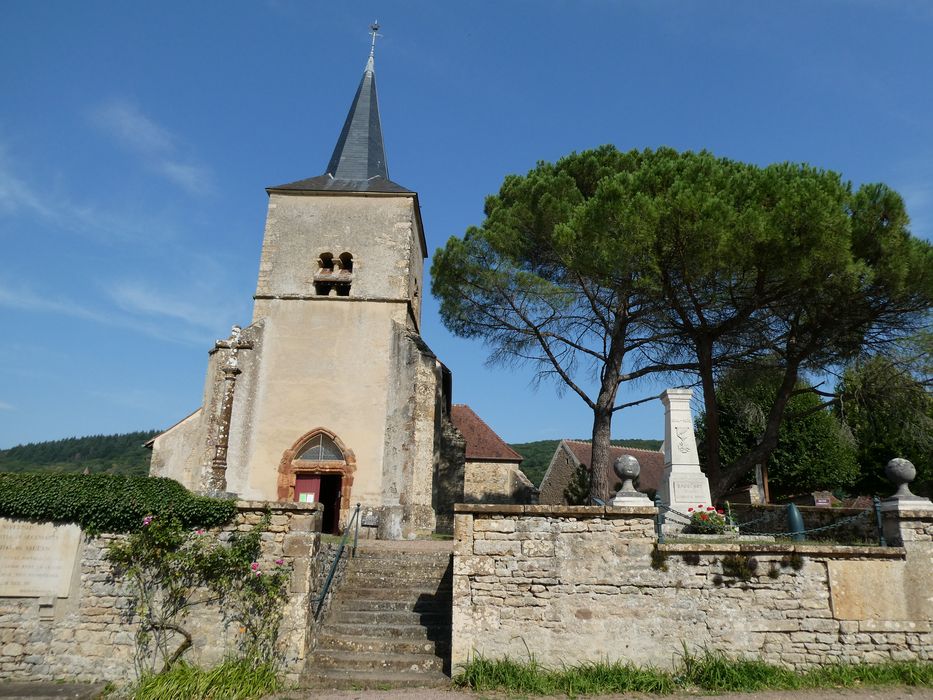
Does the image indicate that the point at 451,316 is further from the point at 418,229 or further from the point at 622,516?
the point at 622,516

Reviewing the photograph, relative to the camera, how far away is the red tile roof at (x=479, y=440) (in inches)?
953

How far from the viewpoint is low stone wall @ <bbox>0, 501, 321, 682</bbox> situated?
6047 mm

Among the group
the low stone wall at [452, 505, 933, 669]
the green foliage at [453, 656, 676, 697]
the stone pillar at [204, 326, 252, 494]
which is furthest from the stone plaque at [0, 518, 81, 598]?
the green foliage at [453, 656, 676, 697]

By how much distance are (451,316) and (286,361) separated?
169 inches

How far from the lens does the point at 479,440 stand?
25.3 meters

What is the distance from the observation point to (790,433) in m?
24.6

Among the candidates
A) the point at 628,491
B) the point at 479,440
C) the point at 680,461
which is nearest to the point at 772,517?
the point at 680,461

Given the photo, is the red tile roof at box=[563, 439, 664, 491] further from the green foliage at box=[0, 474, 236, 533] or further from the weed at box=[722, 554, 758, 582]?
the green foliage at box=[0, 474, 236, 533]

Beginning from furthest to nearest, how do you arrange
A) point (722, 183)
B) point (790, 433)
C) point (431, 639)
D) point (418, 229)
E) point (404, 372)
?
1. point (790, 433)
2. point (418, 229)
3. point (404, 372)
4. point (722, 183)
5. point (431, 639)

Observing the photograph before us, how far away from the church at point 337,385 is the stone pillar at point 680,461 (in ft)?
17.5

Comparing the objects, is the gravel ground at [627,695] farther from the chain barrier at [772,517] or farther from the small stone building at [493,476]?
the small stone building at [493,476]

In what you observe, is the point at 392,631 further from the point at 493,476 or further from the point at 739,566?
the point at 493,476

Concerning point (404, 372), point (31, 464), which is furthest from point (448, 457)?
point (31, 464)

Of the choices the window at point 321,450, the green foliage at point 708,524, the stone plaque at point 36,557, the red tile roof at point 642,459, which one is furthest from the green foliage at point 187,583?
the red tile roof at point 642,459
